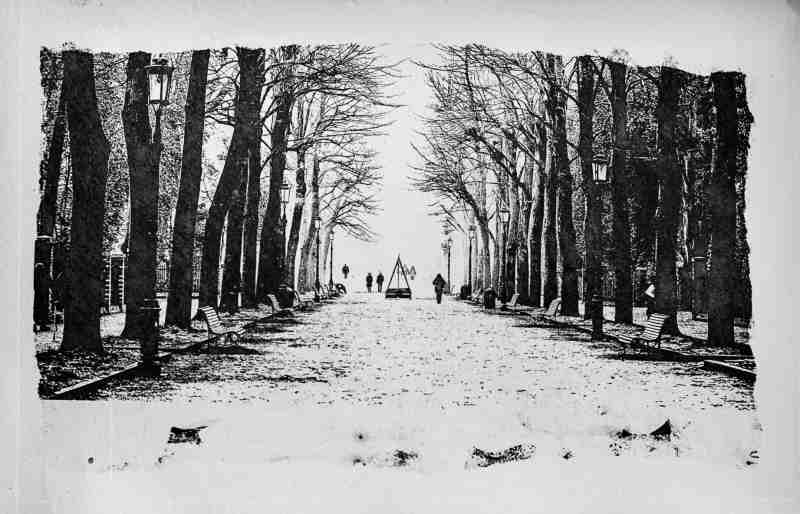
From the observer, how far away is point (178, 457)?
19.3 feet

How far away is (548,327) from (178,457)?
305cm

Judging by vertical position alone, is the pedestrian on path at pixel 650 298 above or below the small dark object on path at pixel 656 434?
above

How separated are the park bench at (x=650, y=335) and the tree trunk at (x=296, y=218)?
258 centimetres

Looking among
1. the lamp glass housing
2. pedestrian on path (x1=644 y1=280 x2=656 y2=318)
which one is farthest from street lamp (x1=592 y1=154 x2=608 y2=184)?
the lamp glass housing

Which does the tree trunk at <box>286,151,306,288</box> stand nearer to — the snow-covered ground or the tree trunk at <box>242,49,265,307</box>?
the tree trunk at <box>242,49,265,307</box>

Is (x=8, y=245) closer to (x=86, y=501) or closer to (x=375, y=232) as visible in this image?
(x=86, y=501)

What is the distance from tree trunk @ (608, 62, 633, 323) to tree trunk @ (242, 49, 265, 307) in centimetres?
249

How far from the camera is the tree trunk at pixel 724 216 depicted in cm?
620

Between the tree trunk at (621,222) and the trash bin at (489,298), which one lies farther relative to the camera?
the trash bin at (489,298)

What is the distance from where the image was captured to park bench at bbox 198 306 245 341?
21.5ft

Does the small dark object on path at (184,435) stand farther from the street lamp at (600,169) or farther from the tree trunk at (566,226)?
the street lamp at (600,169)

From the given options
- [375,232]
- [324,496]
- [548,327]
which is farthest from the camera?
[548,327]

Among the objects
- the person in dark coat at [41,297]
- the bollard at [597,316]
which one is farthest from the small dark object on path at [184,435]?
the bollard at [597,316]
